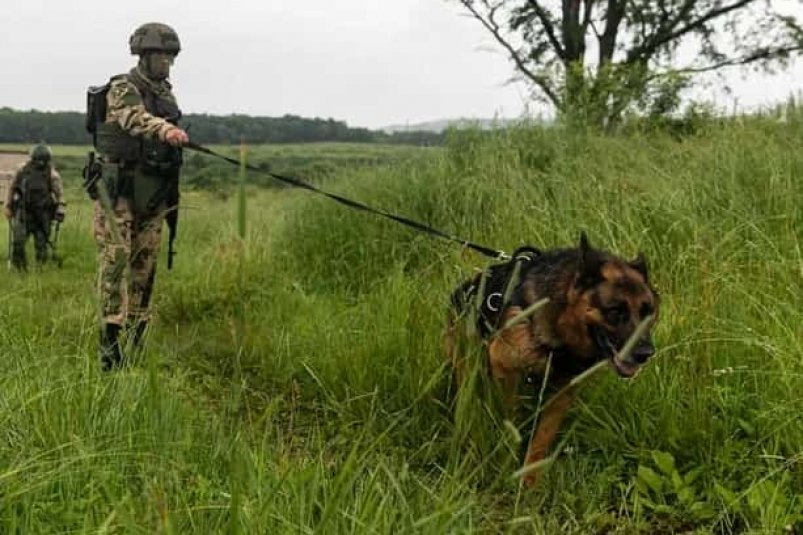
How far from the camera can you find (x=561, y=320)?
2.96 metres

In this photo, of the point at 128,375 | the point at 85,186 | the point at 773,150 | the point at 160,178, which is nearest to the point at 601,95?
the point at 773,150

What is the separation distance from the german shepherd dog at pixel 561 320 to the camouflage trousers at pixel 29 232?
7.31 m

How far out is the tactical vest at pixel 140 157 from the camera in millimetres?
4707

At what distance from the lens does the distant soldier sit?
9805 millimetres

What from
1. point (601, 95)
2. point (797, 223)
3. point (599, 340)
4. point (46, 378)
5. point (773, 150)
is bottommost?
point (46, 378)

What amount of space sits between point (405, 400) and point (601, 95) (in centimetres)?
Answer: 637

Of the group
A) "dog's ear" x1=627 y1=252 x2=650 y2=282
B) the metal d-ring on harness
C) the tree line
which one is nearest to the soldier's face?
the tree line

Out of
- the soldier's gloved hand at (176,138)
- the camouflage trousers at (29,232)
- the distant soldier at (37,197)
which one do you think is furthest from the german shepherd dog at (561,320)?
the distant soldier at (37,197)

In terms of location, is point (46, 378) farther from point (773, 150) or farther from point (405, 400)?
point (773, 150)

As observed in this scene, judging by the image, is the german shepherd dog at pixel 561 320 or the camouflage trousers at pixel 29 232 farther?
the camouflage trousers at pixel 29 232

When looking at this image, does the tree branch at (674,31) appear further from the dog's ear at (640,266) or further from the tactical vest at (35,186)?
the dog's ear at (640,266)

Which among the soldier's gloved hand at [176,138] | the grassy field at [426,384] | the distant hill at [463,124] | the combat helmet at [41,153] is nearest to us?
the grassy field at [426,384]

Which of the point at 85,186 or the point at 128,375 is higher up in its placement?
the point at 85,186

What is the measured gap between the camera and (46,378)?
2793mm
